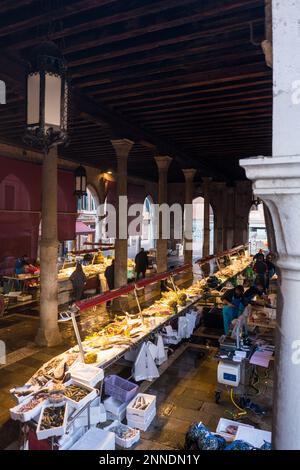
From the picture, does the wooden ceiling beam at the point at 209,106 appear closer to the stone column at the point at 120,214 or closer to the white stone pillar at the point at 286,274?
the stone column at the point at 120,214

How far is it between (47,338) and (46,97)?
582cm

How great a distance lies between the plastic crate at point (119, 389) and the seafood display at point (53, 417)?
4.90ft

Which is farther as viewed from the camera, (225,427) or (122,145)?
(122,145)

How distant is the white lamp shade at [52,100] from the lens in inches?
132

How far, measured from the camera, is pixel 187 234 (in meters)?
18.0

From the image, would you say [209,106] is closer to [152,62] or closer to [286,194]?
[152,62]

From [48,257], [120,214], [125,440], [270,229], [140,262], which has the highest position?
[120,214]

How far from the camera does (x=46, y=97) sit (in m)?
3.35

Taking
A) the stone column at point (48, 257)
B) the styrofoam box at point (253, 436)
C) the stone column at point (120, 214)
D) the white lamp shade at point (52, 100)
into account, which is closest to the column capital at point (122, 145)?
the stone column at point (120, 214)

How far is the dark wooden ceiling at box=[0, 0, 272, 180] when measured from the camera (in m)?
4.87

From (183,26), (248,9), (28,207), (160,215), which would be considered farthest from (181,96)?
(28,207)

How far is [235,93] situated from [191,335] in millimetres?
5674

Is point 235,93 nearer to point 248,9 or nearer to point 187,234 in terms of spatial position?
point 248,9

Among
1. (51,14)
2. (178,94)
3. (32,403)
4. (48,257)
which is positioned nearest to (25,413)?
(32,403)
